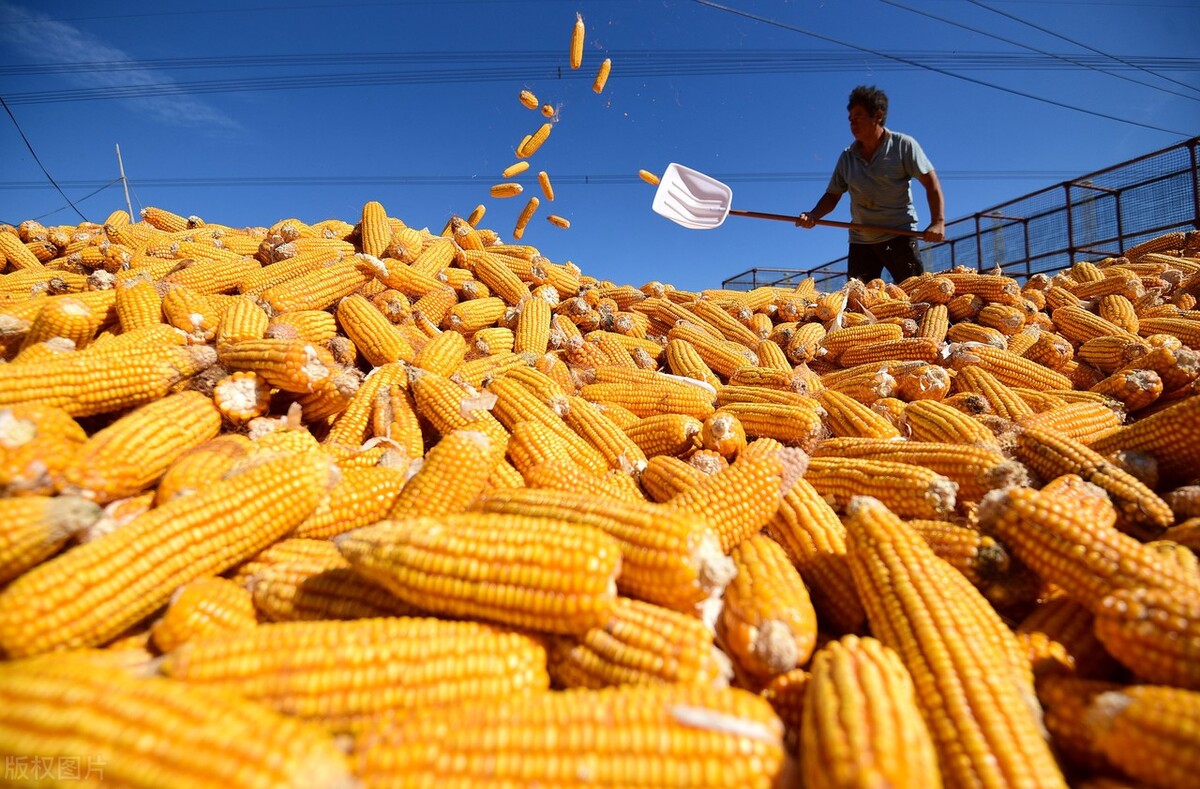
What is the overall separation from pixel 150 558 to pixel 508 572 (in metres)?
1.18

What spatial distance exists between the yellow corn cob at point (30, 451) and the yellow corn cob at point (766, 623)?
8.18 feet

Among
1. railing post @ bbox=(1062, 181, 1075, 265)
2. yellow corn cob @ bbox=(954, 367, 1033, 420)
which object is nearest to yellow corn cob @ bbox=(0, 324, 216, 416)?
yellow corn cob @ bbox=(954, 367, 1033, 420)

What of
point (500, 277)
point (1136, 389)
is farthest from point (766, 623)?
point (500, 277)

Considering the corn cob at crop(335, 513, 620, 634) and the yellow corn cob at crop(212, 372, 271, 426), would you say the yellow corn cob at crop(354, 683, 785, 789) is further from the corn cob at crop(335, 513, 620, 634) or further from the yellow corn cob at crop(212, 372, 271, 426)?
the yellow corn cob at crop(212, 372, 271, 426)

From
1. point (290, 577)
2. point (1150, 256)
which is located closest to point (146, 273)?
point (290, 577)

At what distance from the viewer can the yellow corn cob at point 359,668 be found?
1.45 meters

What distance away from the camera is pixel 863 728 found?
122 centimetres

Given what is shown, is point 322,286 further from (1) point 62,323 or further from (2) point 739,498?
(2) point 739,498

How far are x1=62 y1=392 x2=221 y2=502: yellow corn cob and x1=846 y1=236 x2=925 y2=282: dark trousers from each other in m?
9.72

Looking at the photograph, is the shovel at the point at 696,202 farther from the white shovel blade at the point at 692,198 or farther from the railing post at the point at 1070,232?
the railing post at the point at 1070,232

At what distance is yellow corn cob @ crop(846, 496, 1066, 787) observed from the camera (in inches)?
51.3

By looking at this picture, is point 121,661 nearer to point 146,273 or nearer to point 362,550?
point 362,550

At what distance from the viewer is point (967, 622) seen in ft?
5.33

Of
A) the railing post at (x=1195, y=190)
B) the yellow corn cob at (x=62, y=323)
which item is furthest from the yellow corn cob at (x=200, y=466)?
the railing post at (x=1195, y=190)
